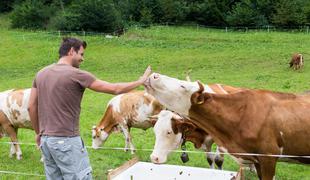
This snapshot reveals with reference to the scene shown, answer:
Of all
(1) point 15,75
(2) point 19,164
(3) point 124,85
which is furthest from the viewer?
(1) point 15,75

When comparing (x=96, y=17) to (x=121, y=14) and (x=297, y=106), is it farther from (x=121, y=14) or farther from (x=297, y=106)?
(x=297, y=106)

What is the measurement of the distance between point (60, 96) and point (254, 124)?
2806 millimetres

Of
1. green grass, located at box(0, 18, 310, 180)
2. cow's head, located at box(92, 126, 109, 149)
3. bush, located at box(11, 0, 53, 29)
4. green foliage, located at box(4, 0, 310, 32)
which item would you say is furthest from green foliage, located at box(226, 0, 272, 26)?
cow's head, located at box(92, 126, 109, 149)

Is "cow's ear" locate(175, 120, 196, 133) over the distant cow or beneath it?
over

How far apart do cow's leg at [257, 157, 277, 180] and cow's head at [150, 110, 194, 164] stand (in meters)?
1.83

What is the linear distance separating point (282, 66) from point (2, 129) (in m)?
21.0

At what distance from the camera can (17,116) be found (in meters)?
11.3

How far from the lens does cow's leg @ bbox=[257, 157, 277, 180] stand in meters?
6.97

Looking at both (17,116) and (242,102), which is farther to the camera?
(17,116)

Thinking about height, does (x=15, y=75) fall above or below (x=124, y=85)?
below

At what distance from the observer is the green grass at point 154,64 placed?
36.9 feet

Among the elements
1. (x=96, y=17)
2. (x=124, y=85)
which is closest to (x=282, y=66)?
(x=124, y=85)

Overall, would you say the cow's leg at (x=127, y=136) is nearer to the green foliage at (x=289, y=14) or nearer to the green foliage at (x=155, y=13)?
the green foliage at (x=155, y=13)

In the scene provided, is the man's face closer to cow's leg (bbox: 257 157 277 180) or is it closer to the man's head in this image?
the man's head
